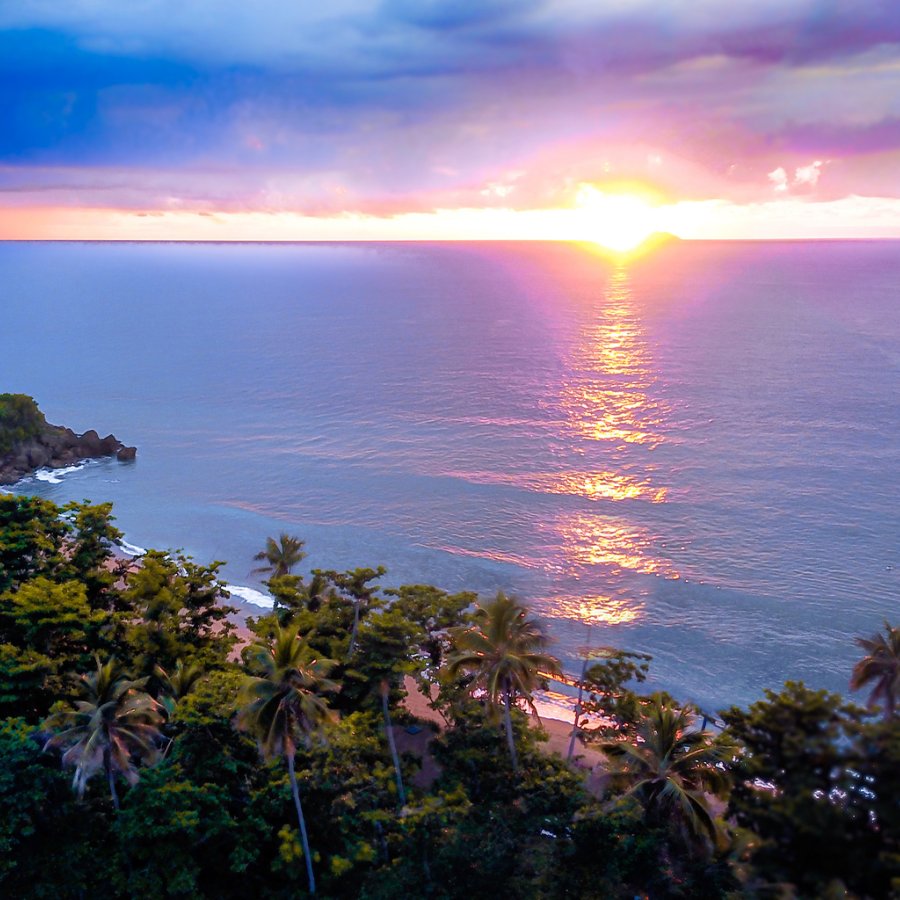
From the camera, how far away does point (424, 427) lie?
91.3 meters

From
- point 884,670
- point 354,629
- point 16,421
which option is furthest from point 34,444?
point 884,670

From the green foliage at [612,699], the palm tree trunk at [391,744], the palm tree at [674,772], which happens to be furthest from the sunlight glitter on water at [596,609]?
the palm tree at [674,772]

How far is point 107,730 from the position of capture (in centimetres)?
2378

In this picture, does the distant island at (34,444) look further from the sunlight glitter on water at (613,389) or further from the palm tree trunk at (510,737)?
the palm tree trunk at (510,737)

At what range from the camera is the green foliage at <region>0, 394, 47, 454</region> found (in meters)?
76.8

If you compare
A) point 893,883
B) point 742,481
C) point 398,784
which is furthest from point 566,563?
point 893,883

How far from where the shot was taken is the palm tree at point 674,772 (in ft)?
78.6

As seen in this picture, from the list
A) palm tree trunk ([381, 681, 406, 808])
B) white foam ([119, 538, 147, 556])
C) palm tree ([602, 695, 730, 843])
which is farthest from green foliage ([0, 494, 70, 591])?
palm tree ([602, 695, 730, 843])

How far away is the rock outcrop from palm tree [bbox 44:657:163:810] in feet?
197

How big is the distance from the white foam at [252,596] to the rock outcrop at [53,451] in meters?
36.7

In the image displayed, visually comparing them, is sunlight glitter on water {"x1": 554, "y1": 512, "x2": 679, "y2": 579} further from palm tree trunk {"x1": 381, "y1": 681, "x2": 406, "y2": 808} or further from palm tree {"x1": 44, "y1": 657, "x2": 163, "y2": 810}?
palm tree {"x1": 44, "y1": 657, "x2": 163, "y2": 810}

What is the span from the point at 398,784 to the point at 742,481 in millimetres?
52526

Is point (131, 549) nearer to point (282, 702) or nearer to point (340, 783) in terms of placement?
point (340, 783)

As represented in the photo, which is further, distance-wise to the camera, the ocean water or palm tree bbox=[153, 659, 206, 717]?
the ocean water
